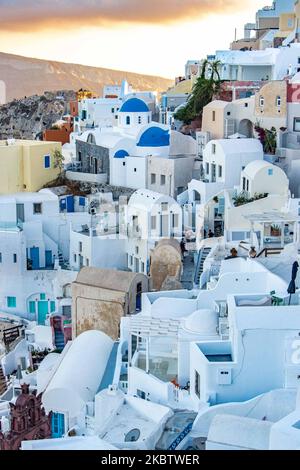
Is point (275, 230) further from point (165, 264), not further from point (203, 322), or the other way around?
point (203, 322)

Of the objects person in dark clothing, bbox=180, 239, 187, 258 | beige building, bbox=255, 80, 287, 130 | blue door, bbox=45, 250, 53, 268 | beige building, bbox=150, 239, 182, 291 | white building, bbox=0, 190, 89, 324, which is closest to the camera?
beige building, bbox=150, 239, 182, 291

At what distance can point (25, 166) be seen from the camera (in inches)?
965

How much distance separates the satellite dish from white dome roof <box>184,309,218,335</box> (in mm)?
2259

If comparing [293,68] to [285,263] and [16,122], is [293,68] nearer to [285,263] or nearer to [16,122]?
[285,263]

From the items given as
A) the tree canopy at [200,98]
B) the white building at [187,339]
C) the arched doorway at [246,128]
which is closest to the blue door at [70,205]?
the arched doorway at [246,128]

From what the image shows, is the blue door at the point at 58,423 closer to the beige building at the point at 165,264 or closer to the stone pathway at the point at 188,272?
the stone pathway at the point at 188,272

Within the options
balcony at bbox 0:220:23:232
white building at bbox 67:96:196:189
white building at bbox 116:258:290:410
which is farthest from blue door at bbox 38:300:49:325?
white building at bbox 116:258:290:410

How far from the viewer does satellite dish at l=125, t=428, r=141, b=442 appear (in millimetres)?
10956

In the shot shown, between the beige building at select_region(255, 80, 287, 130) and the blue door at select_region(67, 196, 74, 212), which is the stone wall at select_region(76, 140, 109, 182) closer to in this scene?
the blue door at select_region(67, 196, 74, 212)

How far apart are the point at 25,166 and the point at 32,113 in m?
25.2

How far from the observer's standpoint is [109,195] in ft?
75.5

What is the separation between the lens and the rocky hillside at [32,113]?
47.1m

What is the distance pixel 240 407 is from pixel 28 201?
40.7 ft
